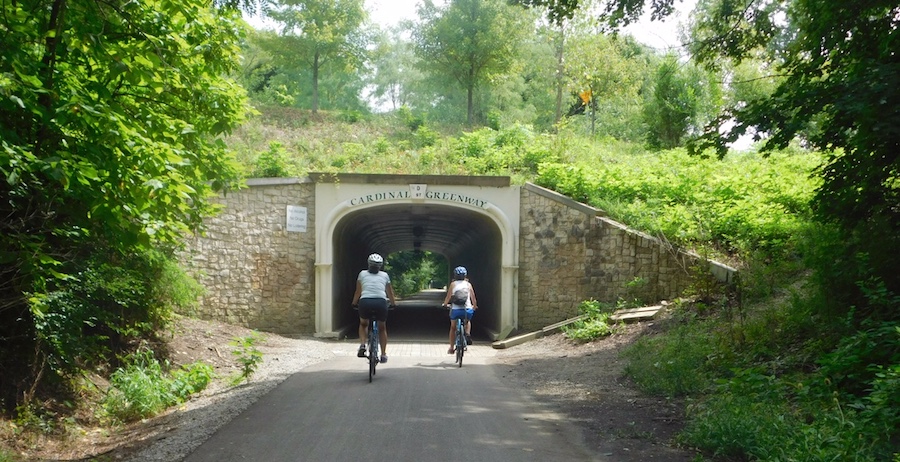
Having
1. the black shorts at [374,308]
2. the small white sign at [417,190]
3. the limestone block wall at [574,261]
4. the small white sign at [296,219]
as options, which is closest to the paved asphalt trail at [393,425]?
the black shorts at [374,308]

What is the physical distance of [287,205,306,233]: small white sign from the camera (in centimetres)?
1811

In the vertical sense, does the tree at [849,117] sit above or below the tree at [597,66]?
below

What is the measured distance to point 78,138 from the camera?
6.79 m

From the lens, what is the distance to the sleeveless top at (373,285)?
1066 centimetres

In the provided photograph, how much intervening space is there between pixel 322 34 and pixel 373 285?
24.7 meters

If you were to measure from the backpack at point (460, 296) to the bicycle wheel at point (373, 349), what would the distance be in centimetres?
277

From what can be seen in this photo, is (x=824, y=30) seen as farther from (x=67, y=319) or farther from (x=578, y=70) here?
(x=578, y=70)

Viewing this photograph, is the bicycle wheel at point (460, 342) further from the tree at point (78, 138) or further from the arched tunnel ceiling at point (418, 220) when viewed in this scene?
the arched tunnel ceiling at point (418, 220)

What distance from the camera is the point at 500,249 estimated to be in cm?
1964

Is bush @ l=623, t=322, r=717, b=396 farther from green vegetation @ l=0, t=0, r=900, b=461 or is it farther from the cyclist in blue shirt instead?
the cyclist in blue shirt

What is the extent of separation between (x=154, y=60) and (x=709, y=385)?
6802 mm

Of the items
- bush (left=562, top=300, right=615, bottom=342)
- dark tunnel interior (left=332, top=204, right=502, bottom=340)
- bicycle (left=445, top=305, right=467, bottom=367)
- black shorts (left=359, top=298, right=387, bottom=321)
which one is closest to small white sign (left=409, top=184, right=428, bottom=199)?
dark tunnel interior (left=332, top=204, right=502, bottom=340)

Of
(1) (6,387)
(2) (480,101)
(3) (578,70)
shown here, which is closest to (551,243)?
(1) (6,387)

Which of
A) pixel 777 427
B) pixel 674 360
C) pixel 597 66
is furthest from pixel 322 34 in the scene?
pixel 777 427
